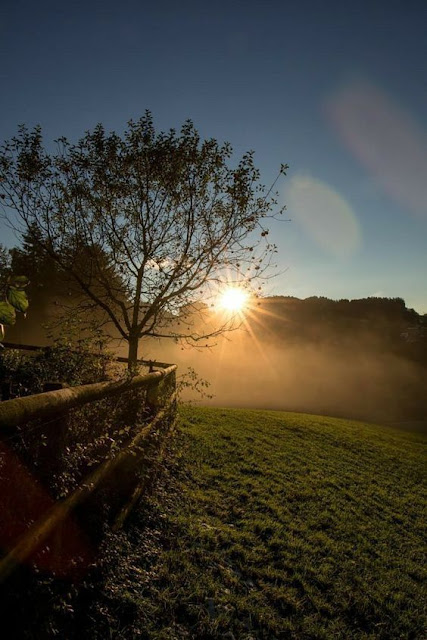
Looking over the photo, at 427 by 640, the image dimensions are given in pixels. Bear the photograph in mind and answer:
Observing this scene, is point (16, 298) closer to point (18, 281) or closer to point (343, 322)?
point (18, 281)

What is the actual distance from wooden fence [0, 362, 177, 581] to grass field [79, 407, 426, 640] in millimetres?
753

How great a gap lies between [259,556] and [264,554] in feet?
0.53

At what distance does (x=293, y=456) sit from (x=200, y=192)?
27.0 feet

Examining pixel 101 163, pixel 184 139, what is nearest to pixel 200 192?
pixel 184 139

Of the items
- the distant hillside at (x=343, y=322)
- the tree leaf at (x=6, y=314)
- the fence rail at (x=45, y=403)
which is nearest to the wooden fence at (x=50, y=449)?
the fence rail at (x=45, y=403)

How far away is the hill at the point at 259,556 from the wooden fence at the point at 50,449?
0.60m

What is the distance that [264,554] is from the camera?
4.99 m

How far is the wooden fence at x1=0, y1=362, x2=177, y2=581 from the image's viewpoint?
2154mm

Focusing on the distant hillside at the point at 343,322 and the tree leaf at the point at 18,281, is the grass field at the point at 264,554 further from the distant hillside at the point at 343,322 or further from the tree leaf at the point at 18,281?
the distant hillside at the point at 343,322

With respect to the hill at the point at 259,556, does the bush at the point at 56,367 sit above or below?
above

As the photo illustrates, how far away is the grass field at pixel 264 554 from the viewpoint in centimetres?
351

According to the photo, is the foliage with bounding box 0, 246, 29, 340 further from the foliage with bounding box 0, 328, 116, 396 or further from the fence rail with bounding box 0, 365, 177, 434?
the foliage with bounding box 0, 328, 116, 396

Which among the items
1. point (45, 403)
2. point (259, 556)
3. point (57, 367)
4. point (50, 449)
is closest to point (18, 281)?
point (45, 403)

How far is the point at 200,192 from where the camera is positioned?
9828 mm
